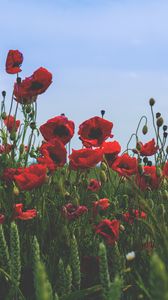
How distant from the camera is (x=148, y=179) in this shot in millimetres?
2613

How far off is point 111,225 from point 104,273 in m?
0.87

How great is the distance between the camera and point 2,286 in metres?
2.32

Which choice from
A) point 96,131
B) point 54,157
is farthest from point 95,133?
point 54,157

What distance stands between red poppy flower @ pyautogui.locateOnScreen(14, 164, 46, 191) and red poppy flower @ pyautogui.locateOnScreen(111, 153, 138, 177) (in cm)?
39

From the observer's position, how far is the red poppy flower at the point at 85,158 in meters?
2.46

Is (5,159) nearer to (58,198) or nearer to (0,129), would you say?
(0,129)

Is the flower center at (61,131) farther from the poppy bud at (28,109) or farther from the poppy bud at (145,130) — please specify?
the poppy bud at (28,109)

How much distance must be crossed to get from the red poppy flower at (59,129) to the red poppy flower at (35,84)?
0.47 meters

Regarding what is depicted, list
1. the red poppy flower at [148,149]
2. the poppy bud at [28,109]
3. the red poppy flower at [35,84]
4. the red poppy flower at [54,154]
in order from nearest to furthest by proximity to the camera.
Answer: the red poppy flower at [54,154]
the red poppy flower at [148,149]
the red poppy flower at [35,84]
the poppy bud at [28,109]

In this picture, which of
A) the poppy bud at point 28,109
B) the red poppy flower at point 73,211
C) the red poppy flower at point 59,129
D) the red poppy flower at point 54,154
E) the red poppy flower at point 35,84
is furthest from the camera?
the poppy bud at point 28,109

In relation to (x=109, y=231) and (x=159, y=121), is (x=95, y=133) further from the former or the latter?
(x=109, y=231)

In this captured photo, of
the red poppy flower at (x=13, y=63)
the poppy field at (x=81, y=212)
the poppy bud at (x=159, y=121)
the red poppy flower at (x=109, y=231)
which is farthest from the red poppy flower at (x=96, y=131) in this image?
the red poppy flower at (x=13, y=63)

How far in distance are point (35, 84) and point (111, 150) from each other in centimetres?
80

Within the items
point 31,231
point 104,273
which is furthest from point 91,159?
point 104,273
